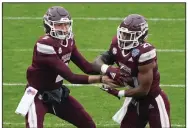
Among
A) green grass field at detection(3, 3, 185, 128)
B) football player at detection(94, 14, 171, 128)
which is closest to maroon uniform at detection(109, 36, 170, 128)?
football player at detection(94, 14, 171, 128)

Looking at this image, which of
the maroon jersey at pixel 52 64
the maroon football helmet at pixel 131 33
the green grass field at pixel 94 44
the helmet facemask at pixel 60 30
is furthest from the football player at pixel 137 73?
the green grass field at pixel 94 44

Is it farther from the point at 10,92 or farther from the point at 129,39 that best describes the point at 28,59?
the point at 129,39

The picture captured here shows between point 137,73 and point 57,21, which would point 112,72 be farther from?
point 57,21

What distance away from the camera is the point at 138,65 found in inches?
316

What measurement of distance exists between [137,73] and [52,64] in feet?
2.95

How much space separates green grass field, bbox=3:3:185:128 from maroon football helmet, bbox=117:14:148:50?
2.44 meters

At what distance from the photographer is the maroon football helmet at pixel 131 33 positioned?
7.98 metres

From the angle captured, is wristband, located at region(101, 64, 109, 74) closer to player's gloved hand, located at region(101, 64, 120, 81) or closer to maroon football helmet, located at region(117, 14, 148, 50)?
player's gloved hand, located at region(101, 64, 120, 81)

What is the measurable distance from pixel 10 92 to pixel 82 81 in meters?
3.47

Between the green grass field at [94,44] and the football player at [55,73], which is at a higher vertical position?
the football player at [55,73]

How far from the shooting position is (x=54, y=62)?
8.16 meters

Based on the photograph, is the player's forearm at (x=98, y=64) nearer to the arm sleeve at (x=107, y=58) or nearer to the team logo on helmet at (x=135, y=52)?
the arm sleeve at (x=107, y=58)

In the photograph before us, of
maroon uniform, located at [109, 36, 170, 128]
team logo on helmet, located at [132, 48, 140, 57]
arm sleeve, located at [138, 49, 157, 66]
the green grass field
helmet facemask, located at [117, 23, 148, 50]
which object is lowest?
the green grass field

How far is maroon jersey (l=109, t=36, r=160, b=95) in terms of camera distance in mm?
7996
